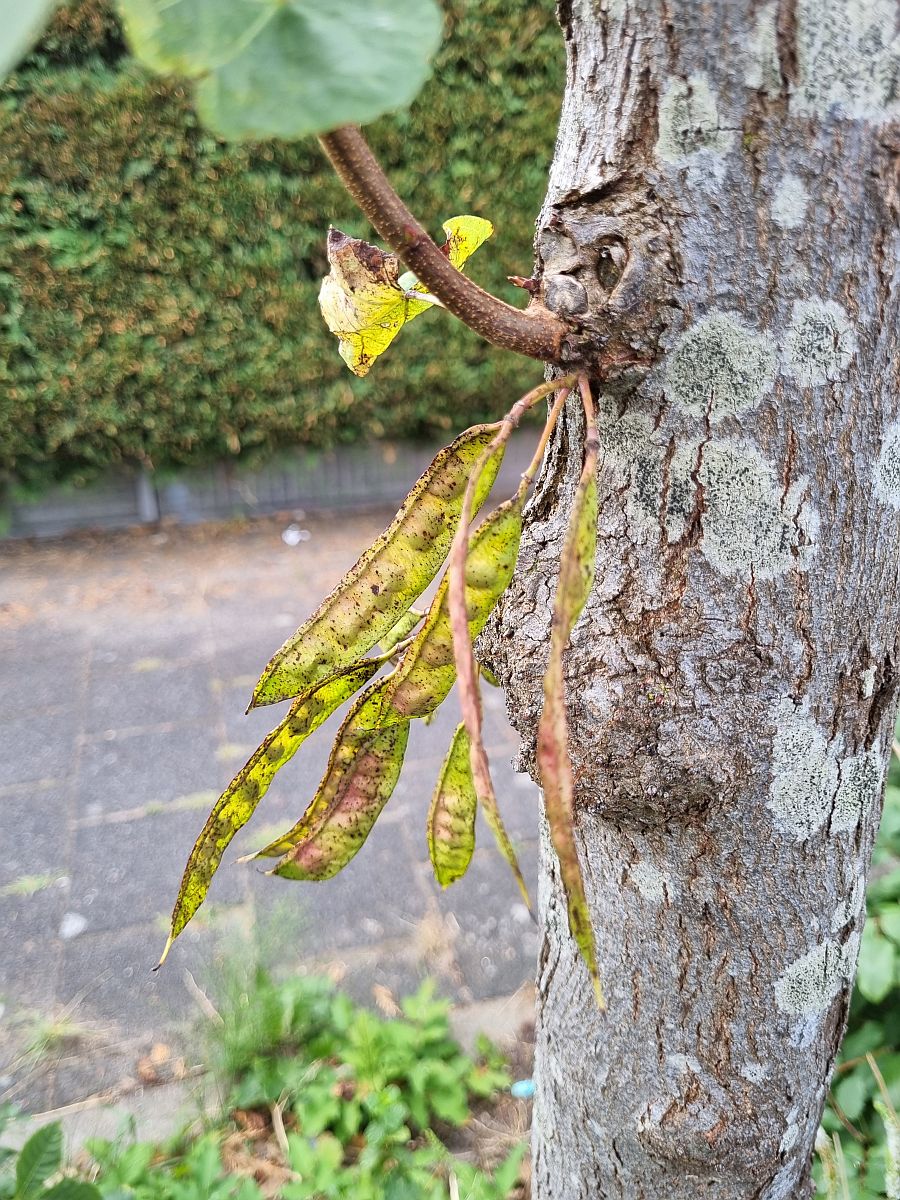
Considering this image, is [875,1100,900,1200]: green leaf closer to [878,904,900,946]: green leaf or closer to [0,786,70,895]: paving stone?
[878,904,900,946]: green leaf

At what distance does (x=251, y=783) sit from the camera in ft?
2.36

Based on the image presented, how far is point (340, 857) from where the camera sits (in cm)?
81

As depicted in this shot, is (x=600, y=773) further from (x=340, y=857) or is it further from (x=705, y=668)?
(x=340, y=857)

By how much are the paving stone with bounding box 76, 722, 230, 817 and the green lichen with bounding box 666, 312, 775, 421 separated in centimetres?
245

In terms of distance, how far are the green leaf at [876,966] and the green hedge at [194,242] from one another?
3354 millimetres

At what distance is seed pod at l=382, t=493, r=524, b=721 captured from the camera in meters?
0.59

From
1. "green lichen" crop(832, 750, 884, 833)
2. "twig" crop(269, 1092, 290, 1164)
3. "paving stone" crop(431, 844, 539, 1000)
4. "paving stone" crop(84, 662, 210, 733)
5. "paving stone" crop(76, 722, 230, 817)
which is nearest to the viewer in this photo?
"green lichen" crop(832, 750, 884, 833)

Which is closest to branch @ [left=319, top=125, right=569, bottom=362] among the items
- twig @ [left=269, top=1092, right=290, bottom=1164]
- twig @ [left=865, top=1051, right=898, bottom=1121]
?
twig @ [left=865, top=1051, right=898, bottom=1121]

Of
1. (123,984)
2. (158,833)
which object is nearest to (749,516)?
(123,984)

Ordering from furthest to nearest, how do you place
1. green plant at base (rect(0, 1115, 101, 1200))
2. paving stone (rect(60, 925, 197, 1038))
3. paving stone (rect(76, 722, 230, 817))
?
paving stone (rect(76, 722, 230, 817))
paving stone (rect(60, 925, 197, 1038))
green plant at base (rect(0, 1115, 101, 1200))

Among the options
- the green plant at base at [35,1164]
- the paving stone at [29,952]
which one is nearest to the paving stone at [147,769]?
the paving stone at [29,952]

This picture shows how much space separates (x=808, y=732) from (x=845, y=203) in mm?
402

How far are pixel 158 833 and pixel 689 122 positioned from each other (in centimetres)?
250

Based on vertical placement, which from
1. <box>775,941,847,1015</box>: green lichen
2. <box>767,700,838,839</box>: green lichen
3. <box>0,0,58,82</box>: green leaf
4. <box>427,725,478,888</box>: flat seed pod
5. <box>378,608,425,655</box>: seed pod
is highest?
<box>0,0,58,82</box>: green leaf
